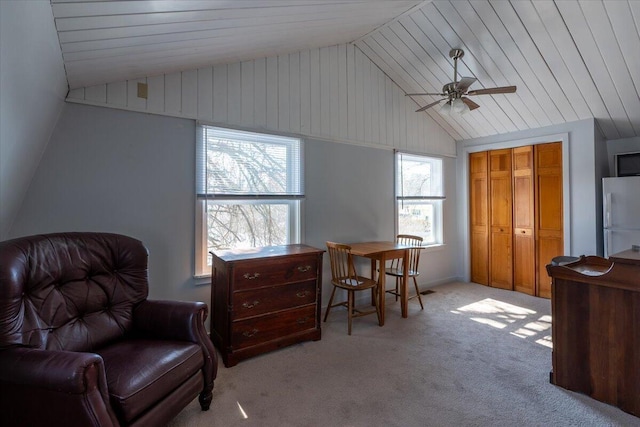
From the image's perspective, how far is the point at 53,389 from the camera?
1.26m

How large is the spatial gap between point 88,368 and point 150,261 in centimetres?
149

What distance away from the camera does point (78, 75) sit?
7.13 feet

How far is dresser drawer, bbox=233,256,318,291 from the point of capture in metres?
2.47

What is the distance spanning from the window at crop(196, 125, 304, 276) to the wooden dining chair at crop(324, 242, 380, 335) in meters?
0.49

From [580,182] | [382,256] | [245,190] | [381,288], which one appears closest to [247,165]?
[245,190]

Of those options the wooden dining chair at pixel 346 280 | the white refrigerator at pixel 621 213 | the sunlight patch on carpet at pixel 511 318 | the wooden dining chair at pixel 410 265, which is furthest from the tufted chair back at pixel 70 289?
the white refrigerator at pixel 621 213

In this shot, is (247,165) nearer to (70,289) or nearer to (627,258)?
(70,289)

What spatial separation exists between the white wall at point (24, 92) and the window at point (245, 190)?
1085mm

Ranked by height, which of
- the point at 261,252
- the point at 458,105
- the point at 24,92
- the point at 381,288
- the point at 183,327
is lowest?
the point at 381,288

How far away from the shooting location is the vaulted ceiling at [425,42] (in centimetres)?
187

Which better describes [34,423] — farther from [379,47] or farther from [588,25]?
[588,25]

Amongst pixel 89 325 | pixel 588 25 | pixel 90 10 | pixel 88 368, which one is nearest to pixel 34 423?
pixel 88 368

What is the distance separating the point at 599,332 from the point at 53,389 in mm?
2993

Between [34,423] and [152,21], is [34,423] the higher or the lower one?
the lower one
